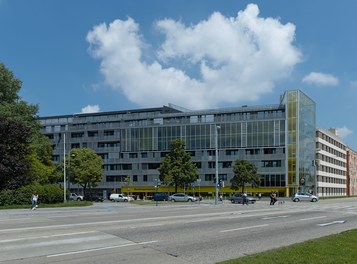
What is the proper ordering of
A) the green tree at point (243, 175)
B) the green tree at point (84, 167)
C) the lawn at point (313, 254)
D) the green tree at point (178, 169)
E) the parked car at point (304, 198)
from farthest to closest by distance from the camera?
the green tree at point (84, 167) → the green tree at point (243, 175) → the green tree at point (178, 169) → the parked car at point (304, 198) → the lawn at point (313, 254)

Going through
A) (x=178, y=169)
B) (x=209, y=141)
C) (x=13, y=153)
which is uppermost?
(x=209, y=141)

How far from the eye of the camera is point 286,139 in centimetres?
9612

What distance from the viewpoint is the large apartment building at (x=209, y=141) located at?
9644 cm

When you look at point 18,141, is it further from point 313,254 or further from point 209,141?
point 209,141

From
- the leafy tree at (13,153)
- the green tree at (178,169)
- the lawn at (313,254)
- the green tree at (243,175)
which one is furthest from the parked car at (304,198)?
the lawn at (313,254)

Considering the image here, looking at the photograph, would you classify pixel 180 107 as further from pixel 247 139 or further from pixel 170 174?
pixel 170 174

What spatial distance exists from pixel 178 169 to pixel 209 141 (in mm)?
28094

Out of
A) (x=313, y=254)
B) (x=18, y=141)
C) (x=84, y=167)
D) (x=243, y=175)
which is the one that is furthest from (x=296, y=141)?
(x=313, y=254)

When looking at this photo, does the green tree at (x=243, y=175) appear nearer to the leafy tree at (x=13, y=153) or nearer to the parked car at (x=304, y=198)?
the parked car at (x=304, y=198)

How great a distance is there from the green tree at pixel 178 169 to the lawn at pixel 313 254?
209ft

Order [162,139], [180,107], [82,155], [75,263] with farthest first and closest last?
[180,107] → [162,139] → [82,155] → [75,263]

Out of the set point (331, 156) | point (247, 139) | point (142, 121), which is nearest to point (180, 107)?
point (142, 121)

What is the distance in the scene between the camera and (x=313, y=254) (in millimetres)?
10273

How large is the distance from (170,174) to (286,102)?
35809mm
